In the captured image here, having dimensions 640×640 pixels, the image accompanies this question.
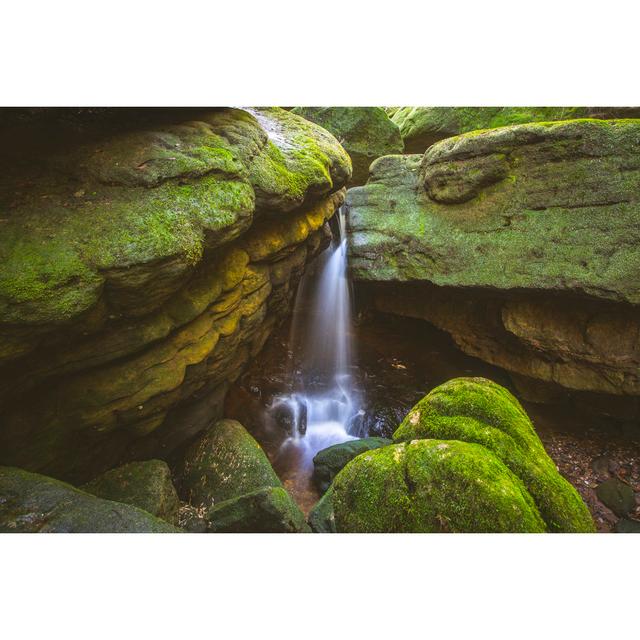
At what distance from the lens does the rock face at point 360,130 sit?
414 inches

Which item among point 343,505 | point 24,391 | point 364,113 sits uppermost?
point 364,113

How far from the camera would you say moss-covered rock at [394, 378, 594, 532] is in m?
2.80

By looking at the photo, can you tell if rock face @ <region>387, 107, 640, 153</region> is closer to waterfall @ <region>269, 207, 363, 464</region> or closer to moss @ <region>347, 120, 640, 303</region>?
moss @ <region>347, 120, 640, 303</region>

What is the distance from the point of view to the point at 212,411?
259 inches

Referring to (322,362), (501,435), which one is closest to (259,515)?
(501,435)

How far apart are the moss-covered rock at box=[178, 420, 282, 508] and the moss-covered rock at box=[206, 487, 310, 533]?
0.75m

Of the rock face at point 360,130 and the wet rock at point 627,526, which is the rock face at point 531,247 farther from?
the rock face at point 360,130

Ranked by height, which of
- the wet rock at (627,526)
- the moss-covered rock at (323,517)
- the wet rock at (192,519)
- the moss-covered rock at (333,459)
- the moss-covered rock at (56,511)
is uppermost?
the moss-covered rock at (56,511)

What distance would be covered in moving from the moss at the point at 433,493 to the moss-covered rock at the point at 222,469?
2847 millimetres

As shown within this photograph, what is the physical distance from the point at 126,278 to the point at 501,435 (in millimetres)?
4252

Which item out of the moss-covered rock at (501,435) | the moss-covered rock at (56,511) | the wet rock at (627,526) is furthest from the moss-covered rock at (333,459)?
the wet rock at (627,526)

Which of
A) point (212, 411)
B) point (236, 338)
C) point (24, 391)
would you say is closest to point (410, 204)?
point (236, 338)
